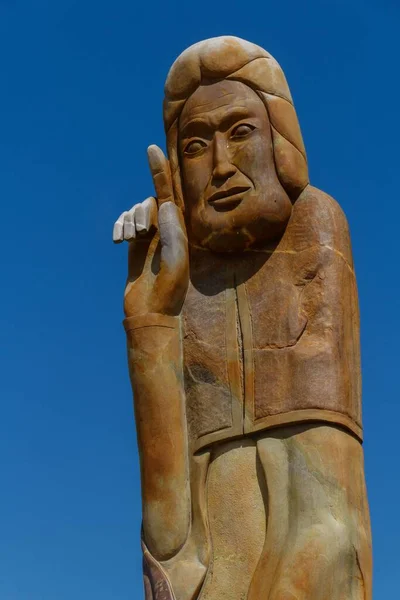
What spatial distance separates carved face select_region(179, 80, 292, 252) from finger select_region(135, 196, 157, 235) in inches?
10.0

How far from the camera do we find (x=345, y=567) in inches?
312

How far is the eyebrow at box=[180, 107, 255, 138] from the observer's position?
8.88 metres

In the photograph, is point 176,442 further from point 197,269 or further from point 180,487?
point 197,269

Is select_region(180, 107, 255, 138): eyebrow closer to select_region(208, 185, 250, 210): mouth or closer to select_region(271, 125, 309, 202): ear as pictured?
select_region(271, 125, 309, 202): ear

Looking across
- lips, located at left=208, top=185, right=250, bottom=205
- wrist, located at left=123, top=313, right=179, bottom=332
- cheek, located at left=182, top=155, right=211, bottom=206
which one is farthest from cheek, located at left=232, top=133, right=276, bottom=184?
wrist, located at left=123, top=313, right=179, bottom=332

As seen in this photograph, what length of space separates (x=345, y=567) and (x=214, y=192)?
281 cm

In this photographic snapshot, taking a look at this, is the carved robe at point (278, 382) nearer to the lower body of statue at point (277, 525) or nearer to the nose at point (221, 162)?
the lower body of statue at point (277, 525)

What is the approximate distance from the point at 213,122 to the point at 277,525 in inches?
117

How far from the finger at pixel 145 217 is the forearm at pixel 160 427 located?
0.69 metres

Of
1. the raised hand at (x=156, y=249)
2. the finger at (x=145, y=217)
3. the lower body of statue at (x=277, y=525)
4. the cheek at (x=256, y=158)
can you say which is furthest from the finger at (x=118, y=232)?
the lower body of statue at (x=277, y=525)

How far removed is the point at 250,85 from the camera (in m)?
8.98

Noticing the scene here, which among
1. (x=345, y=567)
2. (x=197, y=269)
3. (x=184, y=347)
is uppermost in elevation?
(x=197, y=269)

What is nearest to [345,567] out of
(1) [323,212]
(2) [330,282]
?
(2) [330,282]

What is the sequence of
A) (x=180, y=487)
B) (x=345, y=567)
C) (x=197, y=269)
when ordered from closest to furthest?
(x=345, y=567) → (x=180, y=487) → (x=197, y=269)
